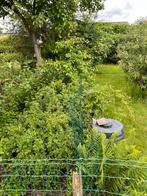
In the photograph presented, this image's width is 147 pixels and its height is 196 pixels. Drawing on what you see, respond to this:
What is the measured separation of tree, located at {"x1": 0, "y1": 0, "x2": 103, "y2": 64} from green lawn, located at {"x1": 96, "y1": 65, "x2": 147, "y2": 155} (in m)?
3.10

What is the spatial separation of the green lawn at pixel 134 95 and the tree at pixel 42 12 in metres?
3.10

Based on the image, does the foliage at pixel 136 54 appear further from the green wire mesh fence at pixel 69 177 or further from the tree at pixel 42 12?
the green wire mesh fence at pixel 69 177

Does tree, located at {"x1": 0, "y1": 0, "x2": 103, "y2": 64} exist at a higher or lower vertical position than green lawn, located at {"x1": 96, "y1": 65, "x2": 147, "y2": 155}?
higher

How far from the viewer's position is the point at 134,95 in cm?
1113

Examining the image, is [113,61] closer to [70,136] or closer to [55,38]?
[55,38]

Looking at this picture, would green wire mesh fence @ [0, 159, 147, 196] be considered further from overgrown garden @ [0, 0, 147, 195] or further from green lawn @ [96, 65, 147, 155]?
green lawn @ [96, 65, 147, 155]

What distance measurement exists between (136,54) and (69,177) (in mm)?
6329

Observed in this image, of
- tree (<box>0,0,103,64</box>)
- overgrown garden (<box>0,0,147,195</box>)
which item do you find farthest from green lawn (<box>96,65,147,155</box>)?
tree (<box>0,0,103,64</box>)

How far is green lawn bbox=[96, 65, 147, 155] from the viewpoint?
829 centimetres

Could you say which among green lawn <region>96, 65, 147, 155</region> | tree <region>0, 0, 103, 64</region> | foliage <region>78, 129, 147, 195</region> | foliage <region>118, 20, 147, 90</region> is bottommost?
green lawn <region>96, 65, 147, 155</region>

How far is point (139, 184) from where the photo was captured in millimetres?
4738

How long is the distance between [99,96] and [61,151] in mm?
2005

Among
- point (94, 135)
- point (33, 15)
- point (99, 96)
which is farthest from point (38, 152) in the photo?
point (33, 15)

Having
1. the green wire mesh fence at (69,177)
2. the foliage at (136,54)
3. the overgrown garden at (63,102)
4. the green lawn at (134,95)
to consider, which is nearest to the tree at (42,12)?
the overgrown garden at (63,102)
